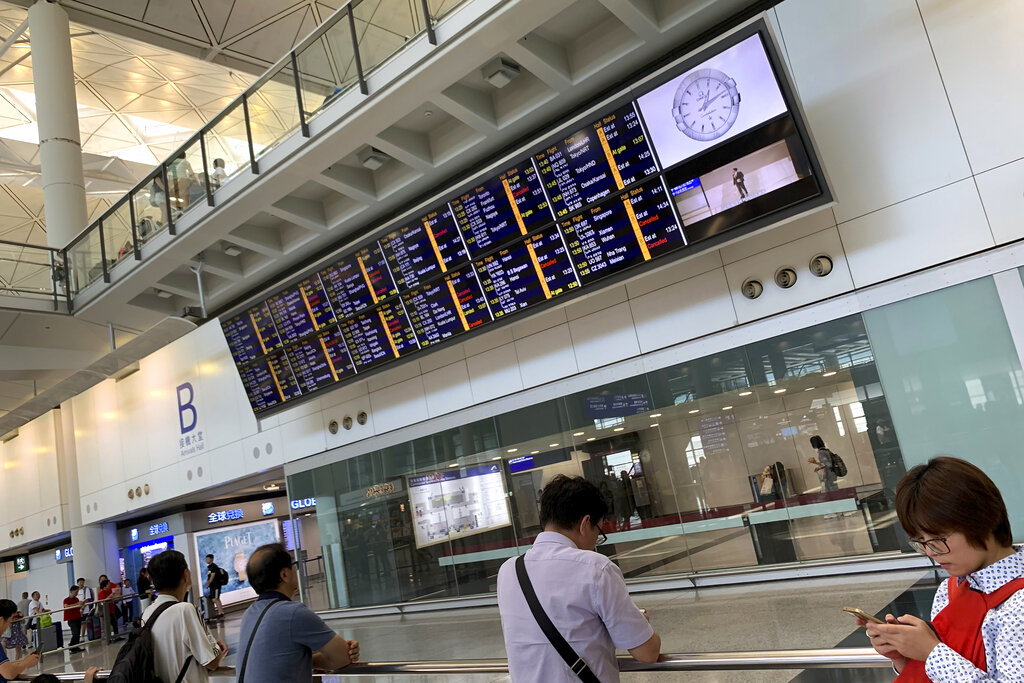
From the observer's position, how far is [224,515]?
68.2ft

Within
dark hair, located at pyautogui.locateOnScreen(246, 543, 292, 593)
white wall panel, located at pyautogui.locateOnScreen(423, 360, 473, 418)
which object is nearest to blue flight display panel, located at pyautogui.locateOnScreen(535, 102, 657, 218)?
white wall panel, located at pyautogui.locateOnScreen(423, 360, 473, 418)

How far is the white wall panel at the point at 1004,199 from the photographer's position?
20.0ft

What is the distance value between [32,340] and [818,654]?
1591cm

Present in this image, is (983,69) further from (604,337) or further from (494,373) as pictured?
(494,373)

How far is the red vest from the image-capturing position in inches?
55.6

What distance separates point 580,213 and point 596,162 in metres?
0.55

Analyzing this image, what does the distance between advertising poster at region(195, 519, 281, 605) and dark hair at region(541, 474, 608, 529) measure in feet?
64.5

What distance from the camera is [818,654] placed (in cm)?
179

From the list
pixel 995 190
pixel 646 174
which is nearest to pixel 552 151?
pixel 646 174

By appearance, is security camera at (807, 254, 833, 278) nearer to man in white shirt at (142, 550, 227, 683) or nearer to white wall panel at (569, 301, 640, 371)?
white wall panel at (569, 301, 640, 371)

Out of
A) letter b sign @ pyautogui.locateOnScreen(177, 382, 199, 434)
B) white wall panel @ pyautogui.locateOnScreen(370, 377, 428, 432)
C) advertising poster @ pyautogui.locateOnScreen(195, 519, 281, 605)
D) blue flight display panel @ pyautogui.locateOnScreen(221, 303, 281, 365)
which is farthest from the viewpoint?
advertising poster @ pyautogui.locateOnScreen(195, 519, 281, 605)

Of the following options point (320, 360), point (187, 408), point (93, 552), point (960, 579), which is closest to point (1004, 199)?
point (960, 579)

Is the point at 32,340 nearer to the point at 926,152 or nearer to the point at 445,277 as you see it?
the point at 445,277

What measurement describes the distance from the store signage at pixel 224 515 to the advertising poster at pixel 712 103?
17.8 meters
